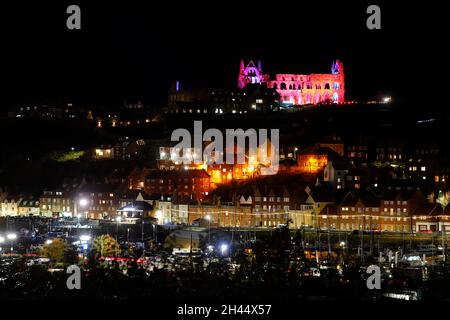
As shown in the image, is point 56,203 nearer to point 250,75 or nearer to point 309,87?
point 250,75

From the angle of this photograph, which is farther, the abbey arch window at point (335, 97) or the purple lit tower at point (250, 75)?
the purple lit tower at point (250, 75)

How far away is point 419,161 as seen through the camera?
42.8 metres

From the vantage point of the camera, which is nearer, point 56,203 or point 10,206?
point 56,203

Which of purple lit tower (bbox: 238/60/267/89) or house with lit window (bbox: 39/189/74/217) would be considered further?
purple lit tower (bbox: 238/60/267/89)

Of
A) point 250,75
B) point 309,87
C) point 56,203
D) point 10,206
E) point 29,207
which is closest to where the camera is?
point 56,203

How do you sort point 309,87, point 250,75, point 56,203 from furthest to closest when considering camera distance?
point 250,75, point 309,87, point 56,203

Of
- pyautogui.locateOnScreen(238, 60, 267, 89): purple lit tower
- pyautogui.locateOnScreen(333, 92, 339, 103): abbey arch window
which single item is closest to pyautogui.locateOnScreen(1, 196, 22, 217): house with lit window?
pyautogui.locateOnScreen(238, 60, 267, 89): purple lit tower

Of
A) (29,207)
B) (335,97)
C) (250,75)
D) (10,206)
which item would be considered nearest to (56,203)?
(29,207)

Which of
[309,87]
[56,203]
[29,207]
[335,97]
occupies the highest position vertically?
[309,87]

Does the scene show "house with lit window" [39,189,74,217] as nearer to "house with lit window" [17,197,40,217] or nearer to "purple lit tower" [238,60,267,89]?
"house with lit window" [17,197,40,217]

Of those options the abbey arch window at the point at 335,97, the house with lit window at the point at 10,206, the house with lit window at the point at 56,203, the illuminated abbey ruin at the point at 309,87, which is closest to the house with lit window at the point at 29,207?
the house with lit window at the point at 10,206

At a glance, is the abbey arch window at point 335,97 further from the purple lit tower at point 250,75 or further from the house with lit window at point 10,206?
the house with lit window at point 10,206
